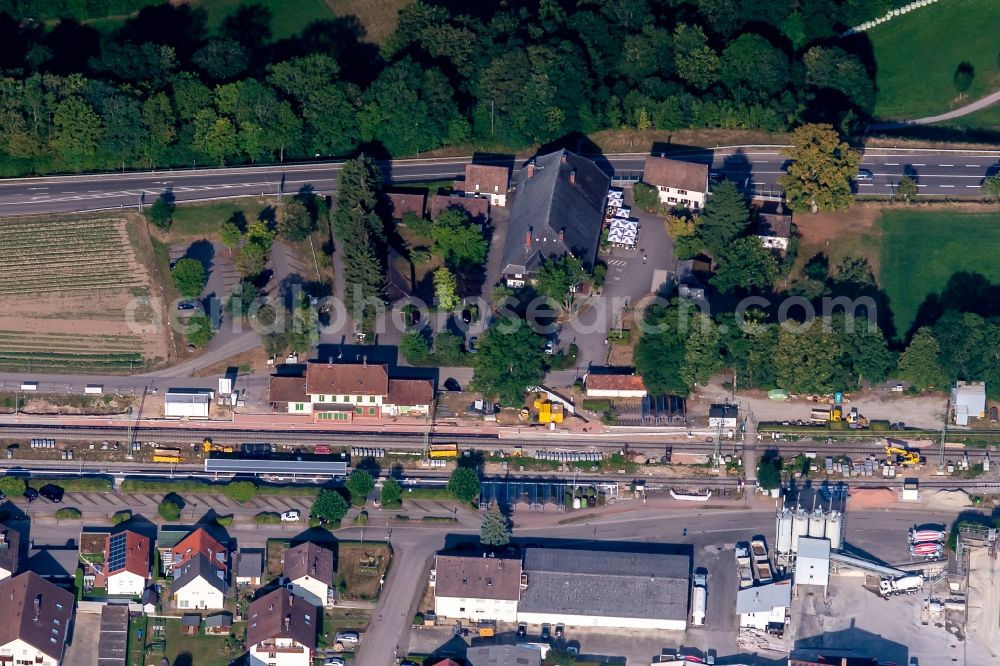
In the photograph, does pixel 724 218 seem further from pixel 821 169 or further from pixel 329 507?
pixel 329 507

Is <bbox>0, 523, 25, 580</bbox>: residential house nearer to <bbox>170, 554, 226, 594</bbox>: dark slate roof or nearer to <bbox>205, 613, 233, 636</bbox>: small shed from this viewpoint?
<bbox>170, 554, 226, 594</bbox>: dark slate roof

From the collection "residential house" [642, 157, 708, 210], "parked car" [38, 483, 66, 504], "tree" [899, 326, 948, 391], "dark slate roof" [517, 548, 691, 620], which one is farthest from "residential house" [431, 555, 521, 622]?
"residential house" [642, 157, 708, 210]

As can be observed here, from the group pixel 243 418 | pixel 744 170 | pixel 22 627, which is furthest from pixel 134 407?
pixel 744 170

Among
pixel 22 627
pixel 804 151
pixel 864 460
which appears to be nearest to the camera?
pixel 22 627

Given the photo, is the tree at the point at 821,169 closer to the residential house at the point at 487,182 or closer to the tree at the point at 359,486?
the residential house at the point at 487,182

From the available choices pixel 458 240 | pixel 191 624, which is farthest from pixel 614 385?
pixel 191 624

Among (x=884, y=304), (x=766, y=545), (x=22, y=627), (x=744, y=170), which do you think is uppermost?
(x=744, y=170)

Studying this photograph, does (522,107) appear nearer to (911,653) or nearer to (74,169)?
(74,169)
